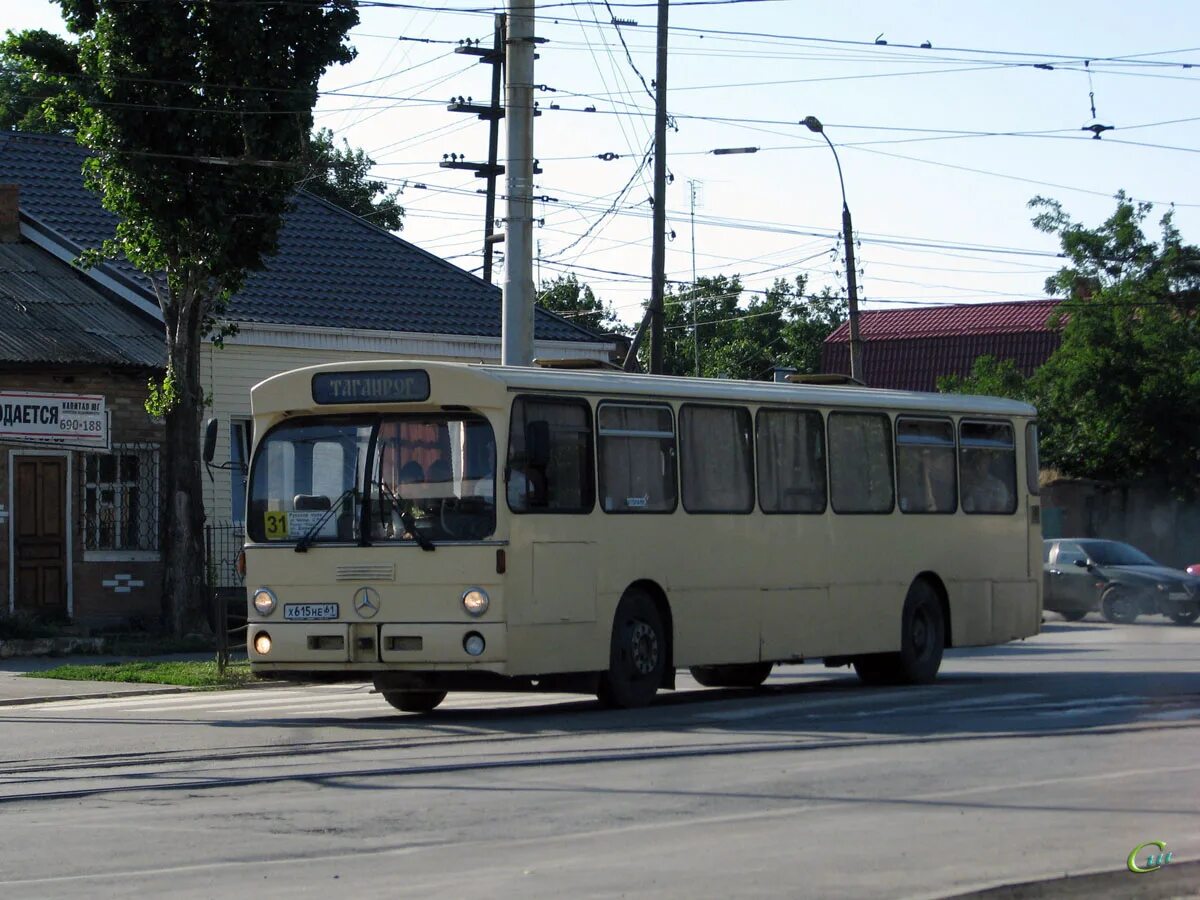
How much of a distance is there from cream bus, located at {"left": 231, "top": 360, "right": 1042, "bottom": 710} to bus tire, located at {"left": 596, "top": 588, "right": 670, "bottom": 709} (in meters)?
0.02

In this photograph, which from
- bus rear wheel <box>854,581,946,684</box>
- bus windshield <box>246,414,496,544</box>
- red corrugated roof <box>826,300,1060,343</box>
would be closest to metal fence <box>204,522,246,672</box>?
bus rear wheel <box>854,581,946,684</box>

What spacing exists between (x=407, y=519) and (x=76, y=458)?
46.5 feet

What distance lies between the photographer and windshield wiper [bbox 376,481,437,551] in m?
15.0

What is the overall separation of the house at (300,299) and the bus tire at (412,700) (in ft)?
41.4

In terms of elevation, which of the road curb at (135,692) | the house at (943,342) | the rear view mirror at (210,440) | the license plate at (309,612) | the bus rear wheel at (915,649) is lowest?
the road curb at (135,692)

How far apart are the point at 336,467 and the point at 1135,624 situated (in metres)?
21.1

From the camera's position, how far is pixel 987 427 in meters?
20.6

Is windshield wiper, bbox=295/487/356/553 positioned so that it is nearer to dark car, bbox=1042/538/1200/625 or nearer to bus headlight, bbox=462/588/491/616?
bus headlight, bbox=462/588/491/616

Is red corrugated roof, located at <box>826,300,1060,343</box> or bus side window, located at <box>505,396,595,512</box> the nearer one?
bus side window, located at <box>505,396,595,512</box>

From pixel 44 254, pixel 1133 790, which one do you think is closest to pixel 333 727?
pixel 1133 790

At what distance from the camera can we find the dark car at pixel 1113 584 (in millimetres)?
32844

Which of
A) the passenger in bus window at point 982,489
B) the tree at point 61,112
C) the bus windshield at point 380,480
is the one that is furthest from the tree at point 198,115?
the passenger in bus window at point 982,489

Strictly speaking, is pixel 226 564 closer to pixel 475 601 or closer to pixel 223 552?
pixel 223 552

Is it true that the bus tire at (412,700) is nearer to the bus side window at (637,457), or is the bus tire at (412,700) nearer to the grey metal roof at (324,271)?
the bus side window at (637,457)
